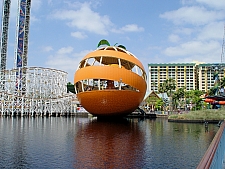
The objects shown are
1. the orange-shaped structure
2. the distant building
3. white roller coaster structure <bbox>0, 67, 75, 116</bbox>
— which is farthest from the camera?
the distant building

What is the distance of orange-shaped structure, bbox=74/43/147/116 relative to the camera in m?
31.8

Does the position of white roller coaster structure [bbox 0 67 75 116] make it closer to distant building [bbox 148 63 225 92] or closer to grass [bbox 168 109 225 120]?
grass [bbox 168 109 225 120]

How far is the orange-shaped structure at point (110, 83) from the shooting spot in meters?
31.8

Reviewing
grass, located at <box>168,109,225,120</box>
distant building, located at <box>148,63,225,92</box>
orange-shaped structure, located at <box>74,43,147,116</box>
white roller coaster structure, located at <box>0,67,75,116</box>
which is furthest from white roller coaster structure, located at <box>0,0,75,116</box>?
distant building, located at <box>148,63,225,92</box>

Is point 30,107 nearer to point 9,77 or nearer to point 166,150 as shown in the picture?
point 9,77

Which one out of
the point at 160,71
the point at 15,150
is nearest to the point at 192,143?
the point at 15,150

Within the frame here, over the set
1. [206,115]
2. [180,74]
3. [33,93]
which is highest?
[180,74]

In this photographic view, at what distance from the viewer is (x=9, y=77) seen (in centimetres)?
5019

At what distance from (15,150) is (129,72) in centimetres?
2143

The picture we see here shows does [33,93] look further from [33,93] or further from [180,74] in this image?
[180,74]

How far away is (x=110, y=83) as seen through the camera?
35469mm

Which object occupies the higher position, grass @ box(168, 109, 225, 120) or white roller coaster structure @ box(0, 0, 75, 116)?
white roller coaster structure @ box(0, 0, 75, 116)

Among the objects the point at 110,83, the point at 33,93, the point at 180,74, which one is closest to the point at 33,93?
the point at 33,93

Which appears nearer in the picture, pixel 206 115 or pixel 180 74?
pixel 206 115
